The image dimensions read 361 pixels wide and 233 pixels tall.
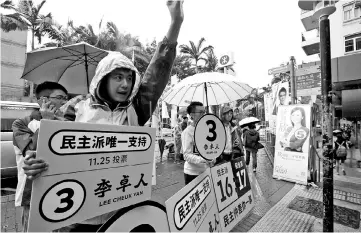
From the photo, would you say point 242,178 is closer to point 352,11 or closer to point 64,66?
point 64,66

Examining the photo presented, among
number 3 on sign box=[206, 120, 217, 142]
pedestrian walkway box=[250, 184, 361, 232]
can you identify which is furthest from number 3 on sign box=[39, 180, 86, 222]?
pedestrian walkway box=[250, 184, 361, 232]

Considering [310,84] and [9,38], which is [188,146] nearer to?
[310,84]

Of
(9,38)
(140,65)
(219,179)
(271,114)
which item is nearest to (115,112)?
(219,179)

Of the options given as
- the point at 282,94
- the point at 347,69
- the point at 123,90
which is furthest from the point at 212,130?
the point at 347,69

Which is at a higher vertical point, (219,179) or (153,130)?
(153,130)

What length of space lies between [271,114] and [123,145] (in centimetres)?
839

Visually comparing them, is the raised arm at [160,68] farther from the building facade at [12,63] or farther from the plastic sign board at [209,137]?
the building facade at [12,63]

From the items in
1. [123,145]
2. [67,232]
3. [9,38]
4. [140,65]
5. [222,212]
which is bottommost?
[222,212]

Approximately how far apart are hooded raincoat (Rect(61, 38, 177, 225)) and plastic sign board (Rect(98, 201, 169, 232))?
0.14 metres

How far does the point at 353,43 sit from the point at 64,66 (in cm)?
1809

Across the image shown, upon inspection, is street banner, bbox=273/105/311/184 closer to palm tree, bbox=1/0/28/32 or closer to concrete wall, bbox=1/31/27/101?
palm tree, bbox=1/0/28/32

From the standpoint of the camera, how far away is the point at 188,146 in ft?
9.14

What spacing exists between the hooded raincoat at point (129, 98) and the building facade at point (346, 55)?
31.7 feet

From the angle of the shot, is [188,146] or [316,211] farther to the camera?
[316,211]
